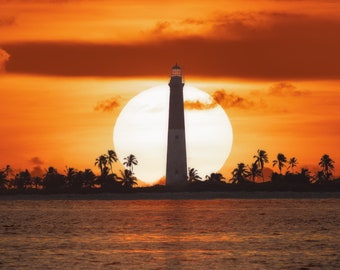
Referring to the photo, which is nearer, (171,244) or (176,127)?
(171,244)

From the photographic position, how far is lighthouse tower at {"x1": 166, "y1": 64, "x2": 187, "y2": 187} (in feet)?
479

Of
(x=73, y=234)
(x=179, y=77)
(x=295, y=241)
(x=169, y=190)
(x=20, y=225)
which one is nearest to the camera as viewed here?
(x=295, y=241)

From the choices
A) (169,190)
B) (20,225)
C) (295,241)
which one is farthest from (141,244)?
(169,190)

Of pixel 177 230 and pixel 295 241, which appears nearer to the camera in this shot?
pixel 295 241

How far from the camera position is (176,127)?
147 m

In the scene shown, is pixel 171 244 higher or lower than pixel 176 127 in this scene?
lower

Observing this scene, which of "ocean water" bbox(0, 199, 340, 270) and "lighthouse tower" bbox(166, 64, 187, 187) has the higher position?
"lighthouse tower" bbox(166, 64, 187, 187)

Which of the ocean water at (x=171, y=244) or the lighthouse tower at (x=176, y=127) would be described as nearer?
the ocean water at (x=171, y=244)

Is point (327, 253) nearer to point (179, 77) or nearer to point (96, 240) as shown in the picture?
point (96, 240)

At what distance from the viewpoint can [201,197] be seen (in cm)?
19988

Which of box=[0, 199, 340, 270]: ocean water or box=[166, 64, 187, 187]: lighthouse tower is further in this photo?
box=[166, 64, 187, 187]: lighthouse tower

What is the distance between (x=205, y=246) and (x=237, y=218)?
46780mm

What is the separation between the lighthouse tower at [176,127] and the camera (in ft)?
479

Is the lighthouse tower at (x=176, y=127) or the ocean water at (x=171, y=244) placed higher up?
the lighthouse tower at (x=176, y=127)
